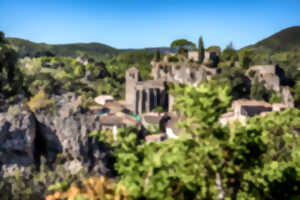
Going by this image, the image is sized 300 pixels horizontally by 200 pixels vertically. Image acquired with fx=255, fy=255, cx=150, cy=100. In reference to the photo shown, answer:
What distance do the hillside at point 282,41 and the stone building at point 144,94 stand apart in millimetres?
62501

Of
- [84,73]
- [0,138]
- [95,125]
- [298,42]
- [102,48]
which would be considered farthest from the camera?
[102,48]

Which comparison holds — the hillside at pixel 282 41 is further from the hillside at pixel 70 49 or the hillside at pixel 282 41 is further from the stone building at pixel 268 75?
the stone building at pixel 268 75

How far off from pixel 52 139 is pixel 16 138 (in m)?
1.72

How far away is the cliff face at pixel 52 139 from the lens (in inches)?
485

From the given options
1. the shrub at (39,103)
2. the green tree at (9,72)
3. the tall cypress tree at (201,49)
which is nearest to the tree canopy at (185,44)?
the tall cypress tree at (201,49)

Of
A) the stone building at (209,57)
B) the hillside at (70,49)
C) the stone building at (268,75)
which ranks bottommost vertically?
the stone building at (268,75)

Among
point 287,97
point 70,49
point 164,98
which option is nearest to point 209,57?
point 164,98

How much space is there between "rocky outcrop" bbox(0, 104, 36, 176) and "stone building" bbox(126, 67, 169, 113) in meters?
29.4

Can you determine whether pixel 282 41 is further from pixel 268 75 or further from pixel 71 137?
pixel 71 137

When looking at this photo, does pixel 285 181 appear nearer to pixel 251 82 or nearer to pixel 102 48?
pixel 251 82

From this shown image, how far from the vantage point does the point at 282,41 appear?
333 ft

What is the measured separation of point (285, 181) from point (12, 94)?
14628 millimetres

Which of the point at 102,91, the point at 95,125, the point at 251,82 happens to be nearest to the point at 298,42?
the point at 251,82

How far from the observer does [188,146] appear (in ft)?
15.4
